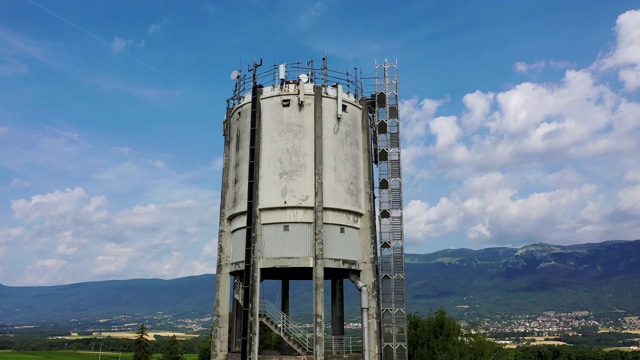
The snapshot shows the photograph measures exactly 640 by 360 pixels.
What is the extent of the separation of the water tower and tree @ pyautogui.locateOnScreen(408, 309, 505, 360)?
778 centimetres

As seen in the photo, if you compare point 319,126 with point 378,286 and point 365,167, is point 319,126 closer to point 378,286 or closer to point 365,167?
point 365,167

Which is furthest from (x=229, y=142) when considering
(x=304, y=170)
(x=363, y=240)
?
(x=363, y=240)

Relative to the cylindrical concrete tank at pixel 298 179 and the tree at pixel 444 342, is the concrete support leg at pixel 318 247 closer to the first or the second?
the cylindrical concrete tank at pixel 298 179

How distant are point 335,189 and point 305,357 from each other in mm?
8491

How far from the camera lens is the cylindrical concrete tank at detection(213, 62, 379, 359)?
29281 mm

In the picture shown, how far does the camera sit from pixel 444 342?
39469 millimetres

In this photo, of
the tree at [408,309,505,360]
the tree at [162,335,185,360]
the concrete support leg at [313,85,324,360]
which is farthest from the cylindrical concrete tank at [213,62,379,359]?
the tree at [162,335,185,360]

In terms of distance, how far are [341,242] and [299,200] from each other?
3.21 meters

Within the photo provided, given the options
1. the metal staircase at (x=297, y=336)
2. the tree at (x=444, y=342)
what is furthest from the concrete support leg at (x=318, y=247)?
the tree at (x=444, y=342)

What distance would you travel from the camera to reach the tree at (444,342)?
38.7 metres

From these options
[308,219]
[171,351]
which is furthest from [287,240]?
[171,351]

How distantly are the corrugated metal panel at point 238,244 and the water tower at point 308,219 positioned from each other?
0.06 metres

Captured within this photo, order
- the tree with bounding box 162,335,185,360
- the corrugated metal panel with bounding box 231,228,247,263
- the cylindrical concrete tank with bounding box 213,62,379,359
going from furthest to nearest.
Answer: the tree with bounding box 162,335,185,360 → the corrugated metal panel with bounding box 231,228,247,263 → the cylindrical concrete tank with bounding box 213,62,379,359

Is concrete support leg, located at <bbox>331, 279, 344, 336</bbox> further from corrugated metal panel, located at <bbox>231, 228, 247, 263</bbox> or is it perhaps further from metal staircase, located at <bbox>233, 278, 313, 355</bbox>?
corrugated metal panel, located at <bbox>231, 228, 247, 263</bbox>
